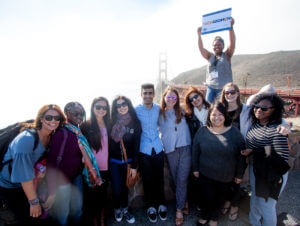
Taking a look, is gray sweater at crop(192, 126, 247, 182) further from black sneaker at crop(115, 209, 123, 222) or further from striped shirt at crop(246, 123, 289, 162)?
black sneaker at crop(115, 209, 123, 222)

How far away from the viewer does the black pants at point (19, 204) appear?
4.98 feet

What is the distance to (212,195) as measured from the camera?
1.93m

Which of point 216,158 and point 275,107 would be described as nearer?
point 275,107

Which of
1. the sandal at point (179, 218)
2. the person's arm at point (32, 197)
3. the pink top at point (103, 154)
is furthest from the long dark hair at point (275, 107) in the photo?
the person's arm at point (32, 197)

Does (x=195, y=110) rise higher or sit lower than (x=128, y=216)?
higher

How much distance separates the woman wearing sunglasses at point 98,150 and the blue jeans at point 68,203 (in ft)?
0.46

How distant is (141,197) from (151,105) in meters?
1.41

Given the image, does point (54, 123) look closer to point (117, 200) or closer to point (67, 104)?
point (67, 104)

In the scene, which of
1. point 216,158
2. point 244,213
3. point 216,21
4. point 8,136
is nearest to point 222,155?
point 216,158

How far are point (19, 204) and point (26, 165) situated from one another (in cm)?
51

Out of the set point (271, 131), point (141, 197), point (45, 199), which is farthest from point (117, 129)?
point (271, 131)

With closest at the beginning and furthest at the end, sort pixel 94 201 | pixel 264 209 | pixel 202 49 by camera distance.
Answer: pixel 264 209
pixel 94 201
pixel 202 49

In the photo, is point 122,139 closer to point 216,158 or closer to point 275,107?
point 216,158

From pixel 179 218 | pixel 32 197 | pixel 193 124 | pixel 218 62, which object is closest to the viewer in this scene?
pixel 32 197
